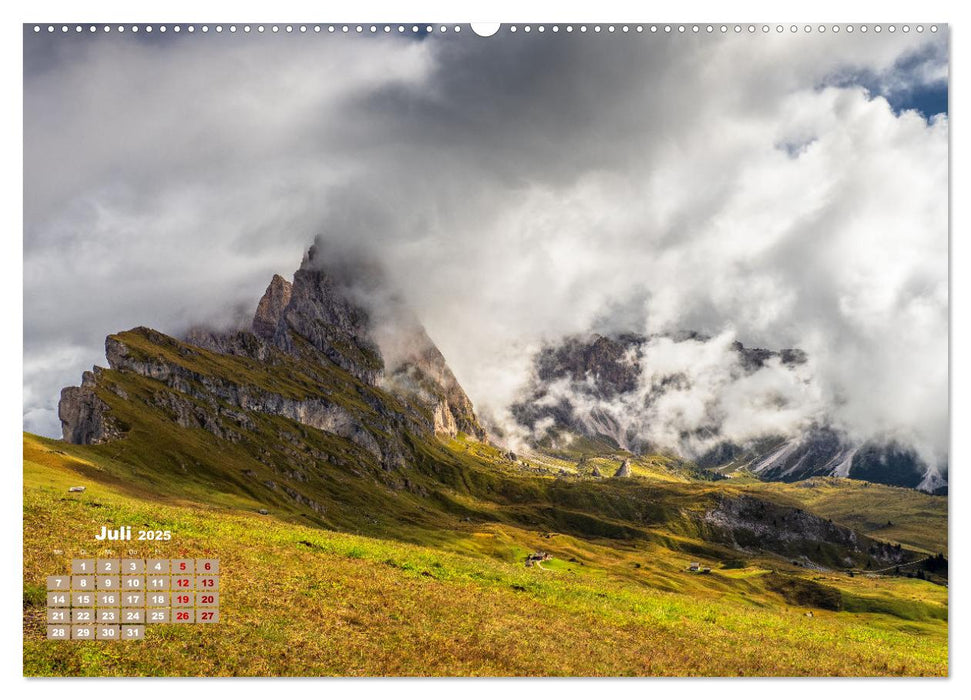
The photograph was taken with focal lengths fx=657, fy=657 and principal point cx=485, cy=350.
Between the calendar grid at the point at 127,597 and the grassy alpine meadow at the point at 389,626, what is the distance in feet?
1.41

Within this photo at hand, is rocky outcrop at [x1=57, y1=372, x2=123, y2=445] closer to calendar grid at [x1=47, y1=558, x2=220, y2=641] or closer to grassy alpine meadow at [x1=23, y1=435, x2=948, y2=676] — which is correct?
grassy alpine meadow at [x1=23, y1=435, x2=948, y2=676]

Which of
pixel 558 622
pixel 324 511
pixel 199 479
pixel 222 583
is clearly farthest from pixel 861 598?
pixel 222 583

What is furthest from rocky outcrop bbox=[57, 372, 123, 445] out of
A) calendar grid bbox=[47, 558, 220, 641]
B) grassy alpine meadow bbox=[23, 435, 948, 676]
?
calendar grid bbox=[47, 558, 220, 641]

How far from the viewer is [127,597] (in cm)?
2345

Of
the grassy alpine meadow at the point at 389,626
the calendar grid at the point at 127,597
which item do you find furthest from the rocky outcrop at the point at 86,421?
the calendar grid at the point at 127,597

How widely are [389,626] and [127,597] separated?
30.7 ft

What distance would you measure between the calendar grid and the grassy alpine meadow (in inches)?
16.9

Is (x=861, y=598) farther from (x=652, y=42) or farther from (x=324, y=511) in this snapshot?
(x=652, y=42)

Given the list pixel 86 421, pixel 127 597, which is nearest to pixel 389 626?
pixel 127 597

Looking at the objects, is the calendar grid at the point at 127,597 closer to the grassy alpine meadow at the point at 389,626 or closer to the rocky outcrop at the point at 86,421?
the grassy alpine meadow at the point at 389,626

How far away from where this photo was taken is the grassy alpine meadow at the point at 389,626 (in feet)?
70.8

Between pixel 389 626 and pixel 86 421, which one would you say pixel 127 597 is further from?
pixel 86 421

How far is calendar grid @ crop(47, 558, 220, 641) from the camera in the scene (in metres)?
22.5

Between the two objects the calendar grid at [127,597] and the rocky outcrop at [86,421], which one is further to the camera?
the rocky outcrop at [86,421]
